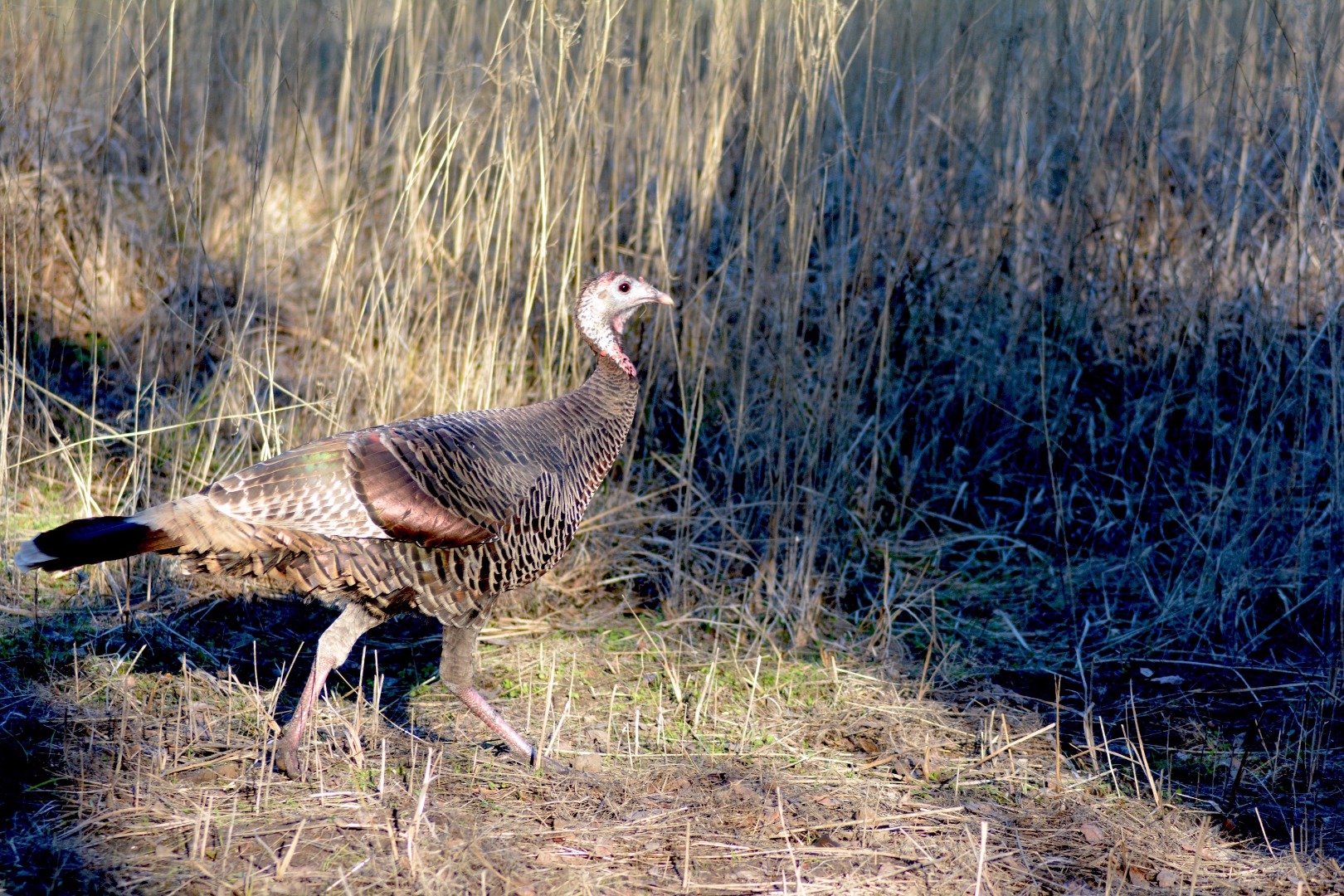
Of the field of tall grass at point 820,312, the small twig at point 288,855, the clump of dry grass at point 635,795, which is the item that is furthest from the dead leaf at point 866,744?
the small twig at point 288,855

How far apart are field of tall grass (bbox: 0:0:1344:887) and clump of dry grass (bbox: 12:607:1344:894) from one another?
0.30 m

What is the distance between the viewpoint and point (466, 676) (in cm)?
347

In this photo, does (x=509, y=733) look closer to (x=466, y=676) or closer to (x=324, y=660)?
(x=466, y=676)

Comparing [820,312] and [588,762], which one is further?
[820,312]

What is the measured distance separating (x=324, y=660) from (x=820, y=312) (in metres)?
2.84

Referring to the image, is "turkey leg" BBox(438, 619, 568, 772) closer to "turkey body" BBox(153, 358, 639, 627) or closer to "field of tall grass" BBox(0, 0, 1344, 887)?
"turkey body" BBox(153, 358, 639, 627)

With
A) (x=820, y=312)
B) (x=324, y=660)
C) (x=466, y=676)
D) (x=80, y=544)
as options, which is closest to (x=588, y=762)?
(x=466, y=676)

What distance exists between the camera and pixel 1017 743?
3404 millimetres

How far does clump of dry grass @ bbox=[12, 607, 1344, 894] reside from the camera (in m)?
2.67

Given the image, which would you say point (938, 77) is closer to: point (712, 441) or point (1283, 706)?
point (712, 441)

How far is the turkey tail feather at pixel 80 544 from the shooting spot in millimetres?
2867

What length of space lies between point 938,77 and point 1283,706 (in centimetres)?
342

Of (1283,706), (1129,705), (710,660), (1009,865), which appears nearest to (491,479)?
(710,660)

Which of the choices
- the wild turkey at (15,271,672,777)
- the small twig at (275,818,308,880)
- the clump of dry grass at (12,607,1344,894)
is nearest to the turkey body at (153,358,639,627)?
the wild turkey at (15,271,672,777)
